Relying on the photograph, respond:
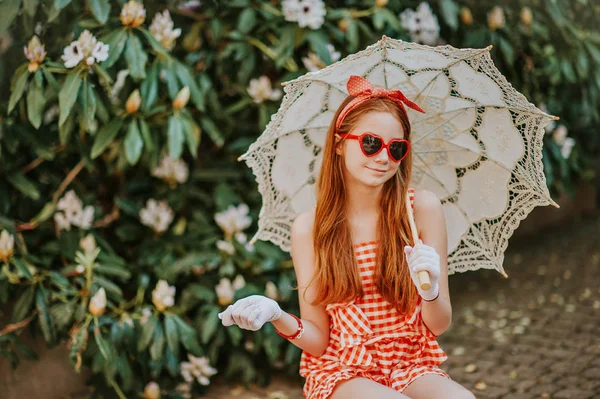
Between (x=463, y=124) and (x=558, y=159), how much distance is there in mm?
2237

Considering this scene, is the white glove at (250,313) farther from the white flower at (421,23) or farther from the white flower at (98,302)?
the white flower at (421,23)

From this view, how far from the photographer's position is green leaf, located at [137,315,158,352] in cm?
313

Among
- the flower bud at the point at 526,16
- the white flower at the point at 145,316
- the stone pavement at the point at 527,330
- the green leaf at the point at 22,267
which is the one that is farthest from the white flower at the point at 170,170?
the flower bud at the point at 526,16

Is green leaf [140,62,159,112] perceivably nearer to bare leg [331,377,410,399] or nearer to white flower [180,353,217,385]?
white flower [180,353,217,385]

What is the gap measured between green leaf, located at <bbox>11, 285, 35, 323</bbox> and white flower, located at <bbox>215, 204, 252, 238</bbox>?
92 centimetres

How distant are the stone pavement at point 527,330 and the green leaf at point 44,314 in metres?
0.92

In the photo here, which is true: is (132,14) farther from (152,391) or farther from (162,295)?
(152,391)

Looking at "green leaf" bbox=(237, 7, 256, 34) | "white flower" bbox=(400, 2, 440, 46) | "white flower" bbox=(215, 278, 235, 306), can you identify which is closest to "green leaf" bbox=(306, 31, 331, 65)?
"green leaf" bbox=(237, 7, 256, 34)

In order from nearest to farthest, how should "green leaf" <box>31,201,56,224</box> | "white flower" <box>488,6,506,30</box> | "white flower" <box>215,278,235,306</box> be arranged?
"green leaf" <box>31,201,56,224</box>, "white flower" <box>215,278,235,306</box>, "white flower" <box>488,6,506,30</box>

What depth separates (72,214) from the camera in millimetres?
3301

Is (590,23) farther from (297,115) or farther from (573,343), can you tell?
(297,115)

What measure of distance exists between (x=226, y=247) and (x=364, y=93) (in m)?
1.43

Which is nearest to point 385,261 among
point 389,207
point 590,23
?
point 389,207

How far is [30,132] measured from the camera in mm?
3166
